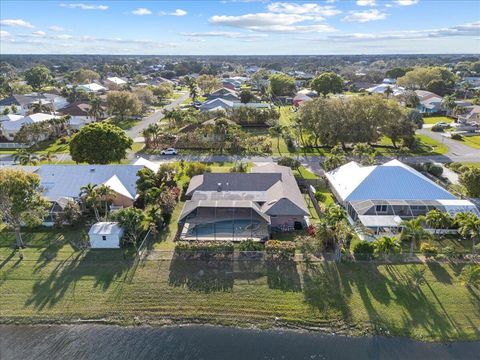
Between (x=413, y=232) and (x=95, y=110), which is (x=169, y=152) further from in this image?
(x=413, y=232)

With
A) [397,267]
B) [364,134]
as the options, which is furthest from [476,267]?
[364,134]

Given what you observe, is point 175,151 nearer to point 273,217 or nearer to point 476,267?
point 273,217

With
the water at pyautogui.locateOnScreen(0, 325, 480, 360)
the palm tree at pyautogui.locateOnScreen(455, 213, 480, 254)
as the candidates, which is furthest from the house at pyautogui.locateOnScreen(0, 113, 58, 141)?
the palm tree at pyautogui.locateOnScreen(455, 213, 480, 254)

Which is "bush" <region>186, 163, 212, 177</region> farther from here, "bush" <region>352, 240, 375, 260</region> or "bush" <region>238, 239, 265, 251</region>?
"bush" <region>352, 240, 375, 260</region>

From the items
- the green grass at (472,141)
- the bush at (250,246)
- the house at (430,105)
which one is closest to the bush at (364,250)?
the bush at (250,246)

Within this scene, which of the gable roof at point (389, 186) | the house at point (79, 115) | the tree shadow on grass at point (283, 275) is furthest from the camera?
the house at point (79, 115)

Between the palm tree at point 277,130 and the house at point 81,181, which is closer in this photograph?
the house at point 81,181

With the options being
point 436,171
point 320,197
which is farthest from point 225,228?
point 436,171

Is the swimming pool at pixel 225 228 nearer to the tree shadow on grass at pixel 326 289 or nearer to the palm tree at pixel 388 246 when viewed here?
the tree shadow on grass at pixel 326 289
